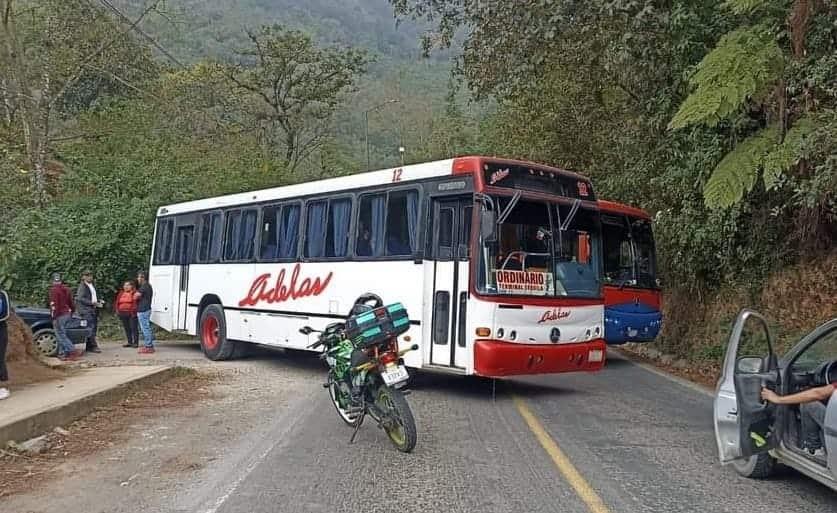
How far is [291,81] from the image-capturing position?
131 feet

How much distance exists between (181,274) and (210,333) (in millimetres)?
1967

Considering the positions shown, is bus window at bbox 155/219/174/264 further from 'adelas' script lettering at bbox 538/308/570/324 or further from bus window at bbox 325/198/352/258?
'adelas' script lettering at bbox 538/308/570/324

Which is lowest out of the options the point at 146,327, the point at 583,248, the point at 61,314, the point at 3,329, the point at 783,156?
the point at 146,327

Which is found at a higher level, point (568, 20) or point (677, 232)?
point (568, 20)

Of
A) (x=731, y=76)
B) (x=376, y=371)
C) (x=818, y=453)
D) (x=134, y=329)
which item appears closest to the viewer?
(x=818, y=453)

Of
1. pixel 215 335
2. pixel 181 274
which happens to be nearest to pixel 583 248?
pixel 215 335

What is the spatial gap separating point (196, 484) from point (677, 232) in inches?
459

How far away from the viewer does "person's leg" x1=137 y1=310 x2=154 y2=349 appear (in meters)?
17.7

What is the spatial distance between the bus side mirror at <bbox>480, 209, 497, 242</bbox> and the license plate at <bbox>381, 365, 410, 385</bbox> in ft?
9.47

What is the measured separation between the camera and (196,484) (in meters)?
6.62

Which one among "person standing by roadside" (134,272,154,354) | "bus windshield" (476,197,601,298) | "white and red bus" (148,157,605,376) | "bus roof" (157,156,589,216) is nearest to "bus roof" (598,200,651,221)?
"bus roof" (157,156,589,216)

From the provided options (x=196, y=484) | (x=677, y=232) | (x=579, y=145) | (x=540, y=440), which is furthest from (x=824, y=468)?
(x=579, y=145)

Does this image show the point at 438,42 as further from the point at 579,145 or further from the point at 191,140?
the point at 191,140

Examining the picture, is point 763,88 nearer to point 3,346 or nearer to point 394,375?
point 394,375
